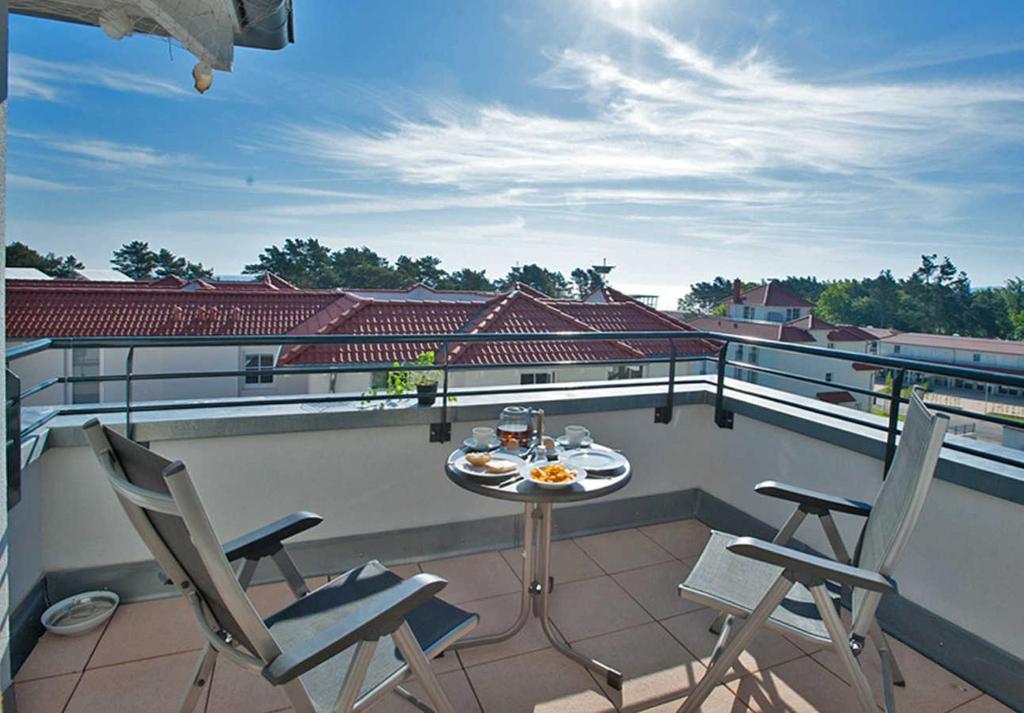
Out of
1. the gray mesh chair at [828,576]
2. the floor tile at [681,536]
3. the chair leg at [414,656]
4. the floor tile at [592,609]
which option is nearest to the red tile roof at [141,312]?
the floor tile at [681,536]

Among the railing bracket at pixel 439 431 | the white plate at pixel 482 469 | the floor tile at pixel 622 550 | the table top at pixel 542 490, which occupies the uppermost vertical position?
the white plate at pixel 482 469

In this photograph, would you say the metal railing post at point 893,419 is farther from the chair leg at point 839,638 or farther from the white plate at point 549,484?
the white plate at point 549,484

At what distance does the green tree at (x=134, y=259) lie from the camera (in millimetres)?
27938

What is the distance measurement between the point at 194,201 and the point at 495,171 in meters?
13.6

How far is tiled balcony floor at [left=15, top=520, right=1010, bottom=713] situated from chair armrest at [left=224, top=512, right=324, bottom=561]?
61 cm

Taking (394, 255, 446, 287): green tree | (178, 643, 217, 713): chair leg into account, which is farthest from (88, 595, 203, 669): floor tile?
(394, 255, 446, 287): green tree

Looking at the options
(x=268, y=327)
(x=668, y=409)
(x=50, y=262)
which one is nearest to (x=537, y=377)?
(x=668, y=409)

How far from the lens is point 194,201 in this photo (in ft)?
80.4

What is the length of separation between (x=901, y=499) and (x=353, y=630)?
1528 millimetres

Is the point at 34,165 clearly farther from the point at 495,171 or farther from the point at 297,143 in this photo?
the point at 495,171

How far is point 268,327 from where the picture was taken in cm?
1253

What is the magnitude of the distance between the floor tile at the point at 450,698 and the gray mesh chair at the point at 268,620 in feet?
1.32

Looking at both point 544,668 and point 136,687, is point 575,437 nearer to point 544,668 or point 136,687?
point 544,668

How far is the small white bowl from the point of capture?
218 cm
